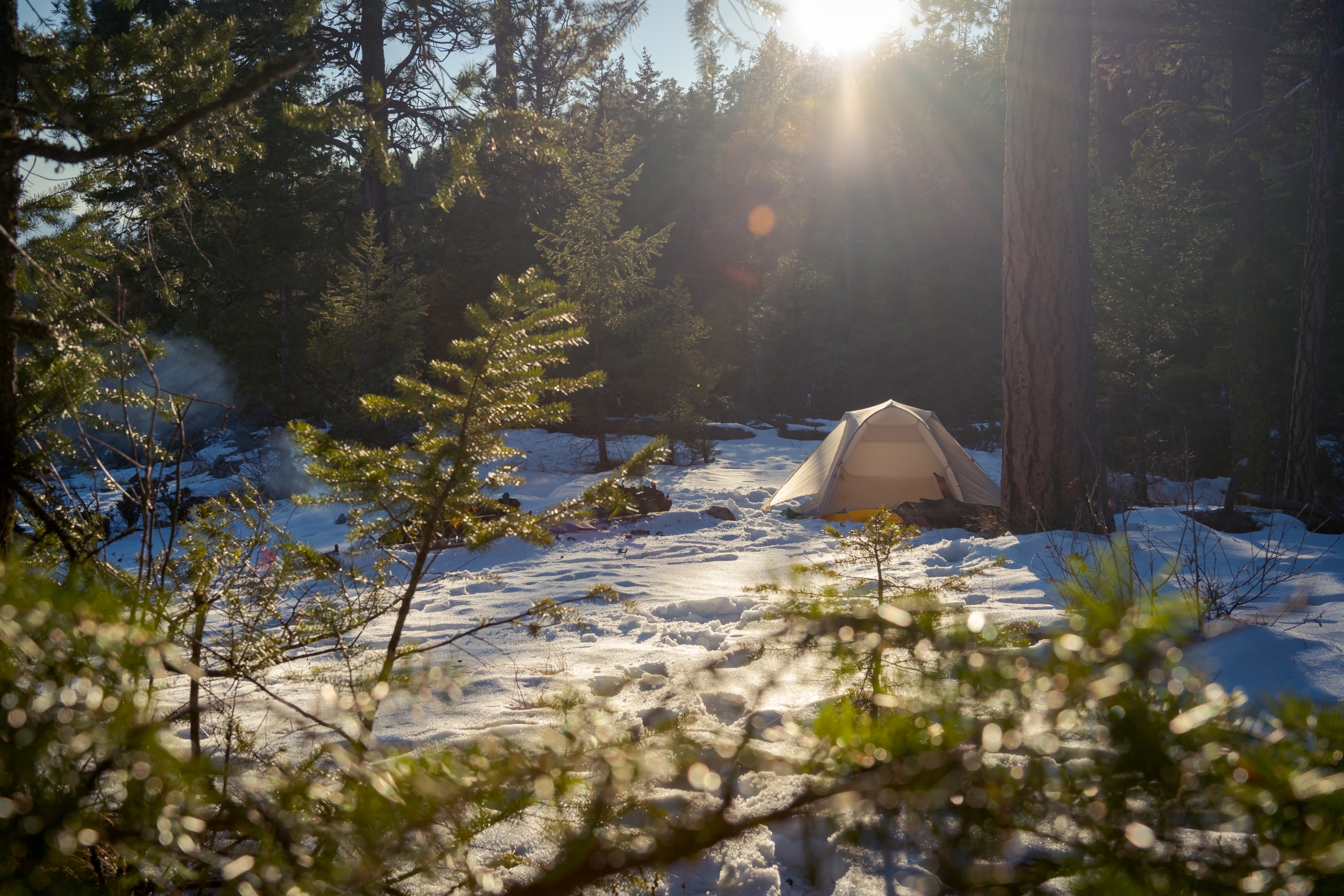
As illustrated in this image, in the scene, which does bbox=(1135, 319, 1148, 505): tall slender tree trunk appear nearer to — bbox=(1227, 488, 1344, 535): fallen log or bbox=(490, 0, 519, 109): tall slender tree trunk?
bbox=(1227, 488, 1344, 535): fallen log

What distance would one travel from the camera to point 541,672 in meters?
3.01

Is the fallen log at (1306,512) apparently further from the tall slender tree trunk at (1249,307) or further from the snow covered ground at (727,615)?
the tall slender tree trunk at (1249,307)

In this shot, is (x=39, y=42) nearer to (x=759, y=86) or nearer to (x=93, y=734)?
(x=93, y=734)

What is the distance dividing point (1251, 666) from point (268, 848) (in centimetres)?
272

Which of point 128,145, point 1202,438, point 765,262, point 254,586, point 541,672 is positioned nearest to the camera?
point 128,145

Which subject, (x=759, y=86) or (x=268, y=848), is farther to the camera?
(x=759, y=86)

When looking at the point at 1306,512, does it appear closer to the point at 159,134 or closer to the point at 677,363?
the point at 159,134

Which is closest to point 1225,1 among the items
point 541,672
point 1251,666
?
point 1251,666

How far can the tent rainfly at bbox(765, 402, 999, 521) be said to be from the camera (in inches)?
352

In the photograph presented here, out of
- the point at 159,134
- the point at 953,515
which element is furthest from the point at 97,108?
the point at 953,515

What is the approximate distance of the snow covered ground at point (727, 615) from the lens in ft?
5.19

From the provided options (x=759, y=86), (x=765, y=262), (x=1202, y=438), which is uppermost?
(x=759, y=86)

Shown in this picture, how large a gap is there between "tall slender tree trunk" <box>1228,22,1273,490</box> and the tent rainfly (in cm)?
754

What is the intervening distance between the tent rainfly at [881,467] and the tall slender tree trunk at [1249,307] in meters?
7.54
